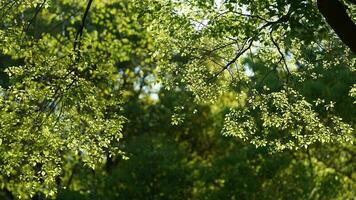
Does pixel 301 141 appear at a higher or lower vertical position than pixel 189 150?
lower

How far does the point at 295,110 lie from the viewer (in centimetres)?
1478

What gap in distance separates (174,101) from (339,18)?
23.9m

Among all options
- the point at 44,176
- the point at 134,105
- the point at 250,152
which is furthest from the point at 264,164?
the point at 44,176

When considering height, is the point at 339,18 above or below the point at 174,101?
below

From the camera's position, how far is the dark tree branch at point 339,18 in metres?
10.2

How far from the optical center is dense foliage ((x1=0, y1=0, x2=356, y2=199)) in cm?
1338

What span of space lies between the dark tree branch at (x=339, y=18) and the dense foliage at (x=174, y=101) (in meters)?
1.30

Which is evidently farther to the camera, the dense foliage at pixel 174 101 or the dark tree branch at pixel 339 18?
the dense foliage at pixel 174 101

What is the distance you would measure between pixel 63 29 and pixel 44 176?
1833 centimetres

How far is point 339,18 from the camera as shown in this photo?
10305mm

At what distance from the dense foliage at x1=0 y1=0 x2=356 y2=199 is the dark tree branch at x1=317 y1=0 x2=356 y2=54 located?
130 centimetres

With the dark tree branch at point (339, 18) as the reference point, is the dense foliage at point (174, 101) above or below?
above

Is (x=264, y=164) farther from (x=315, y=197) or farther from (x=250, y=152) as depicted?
(x=315, y=197)

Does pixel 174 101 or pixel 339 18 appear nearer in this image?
pixel 339 18
